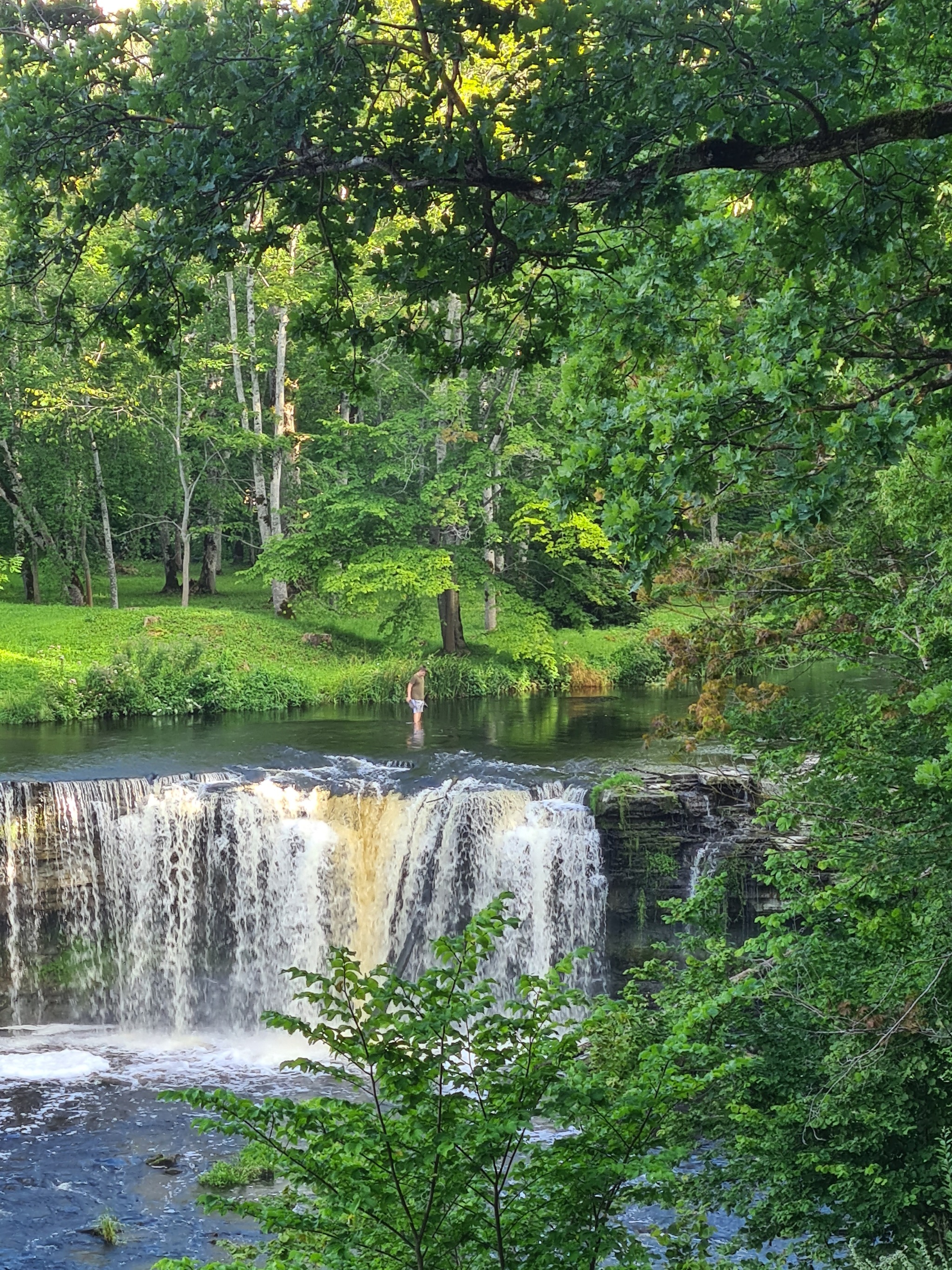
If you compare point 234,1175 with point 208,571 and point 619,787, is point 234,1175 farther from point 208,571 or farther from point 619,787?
point 208,571

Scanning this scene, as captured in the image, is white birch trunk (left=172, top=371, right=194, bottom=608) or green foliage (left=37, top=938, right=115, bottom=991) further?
white birch trunk (left=172, top=371, right=194, bottom=608)

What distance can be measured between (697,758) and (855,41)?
10747mm

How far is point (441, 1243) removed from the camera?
3.64m

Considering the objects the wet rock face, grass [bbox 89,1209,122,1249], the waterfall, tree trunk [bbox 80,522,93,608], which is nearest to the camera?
grass [bbox 89,1209,122,1249]

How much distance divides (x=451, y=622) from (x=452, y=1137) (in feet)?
70.4

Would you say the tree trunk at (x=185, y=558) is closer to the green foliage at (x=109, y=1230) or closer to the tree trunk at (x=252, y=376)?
the tree trunk at (x=252, y=376)

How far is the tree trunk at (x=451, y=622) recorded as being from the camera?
24.8 m

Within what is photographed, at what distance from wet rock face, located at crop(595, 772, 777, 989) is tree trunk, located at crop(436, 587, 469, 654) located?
1243 cm

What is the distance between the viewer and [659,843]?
40.7 feet

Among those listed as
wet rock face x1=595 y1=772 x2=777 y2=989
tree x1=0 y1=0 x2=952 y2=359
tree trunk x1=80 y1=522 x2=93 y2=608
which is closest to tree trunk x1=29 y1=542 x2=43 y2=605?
tree trunk x1=80 y1=522 x2=93 y2=608

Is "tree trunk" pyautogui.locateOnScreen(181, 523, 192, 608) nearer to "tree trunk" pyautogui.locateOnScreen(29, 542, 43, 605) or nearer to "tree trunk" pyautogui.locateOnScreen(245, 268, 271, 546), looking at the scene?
"tree trunk" pyautogui.locateOnScreen(245, 268, 271, 546)

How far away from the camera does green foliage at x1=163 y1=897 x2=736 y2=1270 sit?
359 centimetres

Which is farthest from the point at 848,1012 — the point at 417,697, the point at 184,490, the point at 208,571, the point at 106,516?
the point at 208,571

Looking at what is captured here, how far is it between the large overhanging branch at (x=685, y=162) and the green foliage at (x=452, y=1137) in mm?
2439
